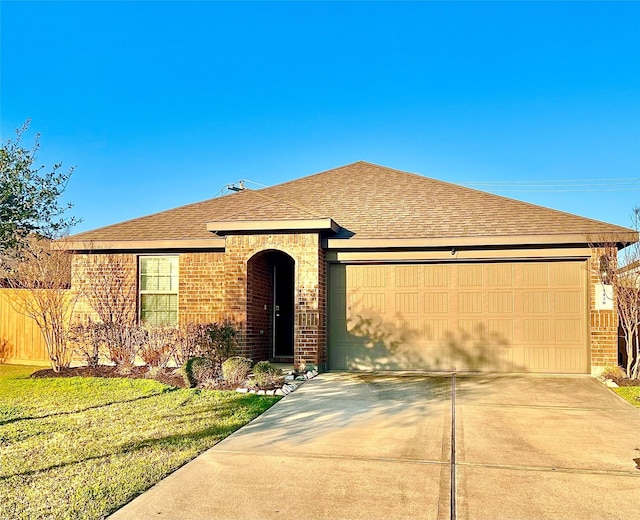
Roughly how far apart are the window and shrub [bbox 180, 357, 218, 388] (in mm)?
3198

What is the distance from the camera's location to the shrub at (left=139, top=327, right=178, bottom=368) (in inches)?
445

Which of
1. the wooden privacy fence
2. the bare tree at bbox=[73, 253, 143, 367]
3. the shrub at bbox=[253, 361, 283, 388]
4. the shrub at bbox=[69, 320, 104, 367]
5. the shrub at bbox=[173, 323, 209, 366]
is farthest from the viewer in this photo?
the wooden privacy fence

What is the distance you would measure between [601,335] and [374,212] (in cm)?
524

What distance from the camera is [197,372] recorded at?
9.64m

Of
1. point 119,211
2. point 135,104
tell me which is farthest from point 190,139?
point 119,211

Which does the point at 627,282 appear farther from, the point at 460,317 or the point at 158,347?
the point at 158,347

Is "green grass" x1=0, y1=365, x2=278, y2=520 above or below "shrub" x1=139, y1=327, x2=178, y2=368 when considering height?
below

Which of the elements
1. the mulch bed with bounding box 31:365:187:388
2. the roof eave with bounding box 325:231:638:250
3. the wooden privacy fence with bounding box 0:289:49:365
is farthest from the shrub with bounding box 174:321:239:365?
the wooden privacy fence with bounding box 0:289:49:365

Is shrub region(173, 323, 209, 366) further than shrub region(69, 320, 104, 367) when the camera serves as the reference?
No

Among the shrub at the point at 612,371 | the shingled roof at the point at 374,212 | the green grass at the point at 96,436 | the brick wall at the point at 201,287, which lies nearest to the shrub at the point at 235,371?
the green grass at the point at 96,436

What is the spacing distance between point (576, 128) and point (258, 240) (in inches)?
495

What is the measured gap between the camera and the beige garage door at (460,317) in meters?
11.1

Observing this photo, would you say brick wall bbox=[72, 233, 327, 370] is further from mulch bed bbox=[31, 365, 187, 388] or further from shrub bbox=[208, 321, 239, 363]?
mulch bed bbox=[31, 365, 187, 388]

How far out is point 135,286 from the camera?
1282 cm
